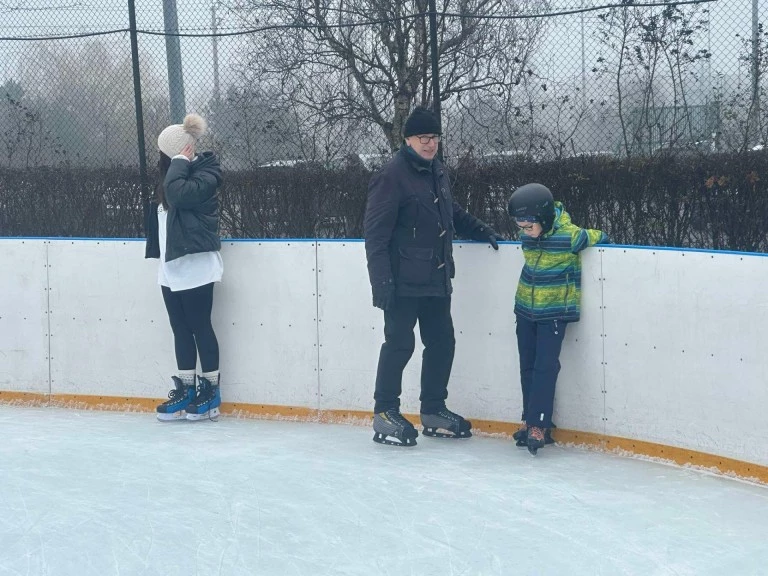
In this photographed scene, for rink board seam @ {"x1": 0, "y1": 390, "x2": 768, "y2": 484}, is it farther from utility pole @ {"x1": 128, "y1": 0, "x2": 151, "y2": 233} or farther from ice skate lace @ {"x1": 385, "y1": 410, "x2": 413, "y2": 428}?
utility pole @ {"x1": 128, "y1": 0, "x2": 151, "y2": 233}

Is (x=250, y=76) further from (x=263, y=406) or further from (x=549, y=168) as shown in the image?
(x=263, y=406)

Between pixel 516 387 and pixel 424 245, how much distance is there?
2.70 feet

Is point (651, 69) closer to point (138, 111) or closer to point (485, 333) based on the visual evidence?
point (485, 333)

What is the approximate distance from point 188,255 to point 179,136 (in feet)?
1.92

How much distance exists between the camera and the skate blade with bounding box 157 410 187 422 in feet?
19.5

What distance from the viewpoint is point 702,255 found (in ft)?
15.4

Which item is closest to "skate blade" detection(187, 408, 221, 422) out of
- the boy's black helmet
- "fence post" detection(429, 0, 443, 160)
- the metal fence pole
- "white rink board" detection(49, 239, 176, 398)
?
"white rink board" detection(49, 239, 176, 398)

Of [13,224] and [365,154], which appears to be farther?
[13,224]

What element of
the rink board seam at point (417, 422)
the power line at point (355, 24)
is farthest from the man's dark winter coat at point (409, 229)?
the power line at point (355, 24)

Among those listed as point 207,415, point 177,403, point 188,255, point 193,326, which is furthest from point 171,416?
point 188,255

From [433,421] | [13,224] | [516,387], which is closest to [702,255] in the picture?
[516,387]

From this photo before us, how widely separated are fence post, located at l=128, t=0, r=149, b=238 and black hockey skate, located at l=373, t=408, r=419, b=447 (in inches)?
127

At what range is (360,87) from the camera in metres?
7.75

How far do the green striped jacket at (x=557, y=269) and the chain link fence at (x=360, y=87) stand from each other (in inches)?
78.5
